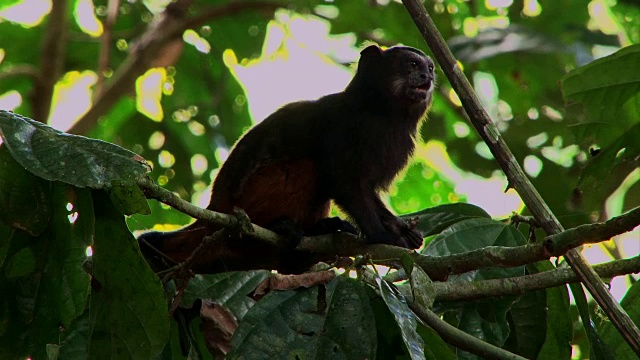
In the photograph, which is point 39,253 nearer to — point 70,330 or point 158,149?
point 70,330

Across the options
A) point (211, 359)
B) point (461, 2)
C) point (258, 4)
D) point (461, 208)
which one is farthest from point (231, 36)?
point (211, 359)

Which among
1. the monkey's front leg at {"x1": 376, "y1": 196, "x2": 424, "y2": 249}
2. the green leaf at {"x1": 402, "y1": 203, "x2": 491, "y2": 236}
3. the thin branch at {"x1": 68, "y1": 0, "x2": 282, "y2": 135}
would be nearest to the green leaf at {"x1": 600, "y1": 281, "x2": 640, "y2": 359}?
the green leaf at {"x1": 402, "y1": 203, "x2": 491, "y2": 236}

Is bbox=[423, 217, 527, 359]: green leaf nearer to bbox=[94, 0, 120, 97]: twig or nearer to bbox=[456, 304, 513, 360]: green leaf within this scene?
bbox=[456, 304, 513, 360]: green leaf

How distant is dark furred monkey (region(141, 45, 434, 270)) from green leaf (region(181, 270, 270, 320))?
1.21m

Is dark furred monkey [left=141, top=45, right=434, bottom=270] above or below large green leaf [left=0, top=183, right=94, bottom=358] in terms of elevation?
above

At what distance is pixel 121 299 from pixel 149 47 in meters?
5.05

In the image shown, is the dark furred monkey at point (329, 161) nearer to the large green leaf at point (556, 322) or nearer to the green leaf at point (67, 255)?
the large green leaf at point (556, 322)

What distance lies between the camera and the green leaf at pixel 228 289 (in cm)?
340

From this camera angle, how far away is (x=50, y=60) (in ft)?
23.5

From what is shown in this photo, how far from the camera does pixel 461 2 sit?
25.4 ft

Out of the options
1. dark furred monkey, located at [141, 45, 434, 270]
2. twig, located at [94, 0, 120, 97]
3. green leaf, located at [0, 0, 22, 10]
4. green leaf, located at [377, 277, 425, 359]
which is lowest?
green leaf, located at [377, 277, 425, 359]

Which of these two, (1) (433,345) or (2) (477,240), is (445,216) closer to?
(2) (477,240)

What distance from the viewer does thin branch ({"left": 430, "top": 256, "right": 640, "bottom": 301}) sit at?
3090 mm

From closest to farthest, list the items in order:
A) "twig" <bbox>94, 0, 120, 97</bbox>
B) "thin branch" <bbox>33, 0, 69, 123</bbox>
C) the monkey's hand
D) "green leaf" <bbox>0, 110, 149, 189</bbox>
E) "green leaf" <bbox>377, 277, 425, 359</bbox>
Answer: "green leaf" <bbox>0, 110, 149, 189</bbox> → "green leaf" <bbox>377, 277, 425, 359</bbox> → the monkey's hand → "thin branch" <bbox>33, 0, 69, 123</bbox> → "twig" <bbox>94, 0, 120, 97</bbox>
